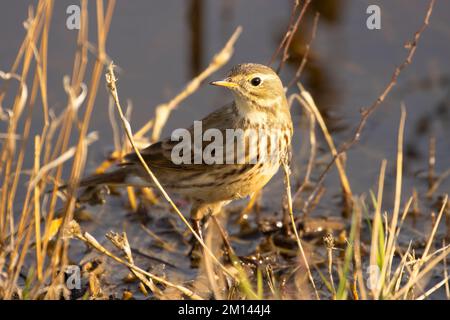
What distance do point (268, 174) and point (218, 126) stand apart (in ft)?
1.68

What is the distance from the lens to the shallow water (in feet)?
27.6

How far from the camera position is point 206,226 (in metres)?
7.26

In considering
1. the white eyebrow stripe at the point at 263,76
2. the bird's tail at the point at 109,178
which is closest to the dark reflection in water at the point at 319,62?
the white eyebrow stripe at the point at 263,76

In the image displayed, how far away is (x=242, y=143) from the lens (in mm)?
6551

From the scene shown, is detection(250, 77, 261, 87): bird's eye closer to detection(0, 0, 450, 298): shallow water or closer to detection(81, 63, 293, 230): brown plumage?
detection(81, 63, 293, 230): brown plumage

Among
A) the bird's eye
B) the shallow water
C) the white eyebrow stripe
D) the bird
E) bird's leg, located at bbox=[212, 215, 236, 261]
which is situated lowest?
bird's leg, located at bbox=[212, 215, 236, 261]

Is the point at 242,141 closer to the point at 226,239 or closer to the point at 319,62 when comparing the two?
the point at 226,239

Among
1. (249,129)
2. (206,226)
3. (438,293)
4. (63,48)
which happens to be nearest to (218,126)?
(249,129)

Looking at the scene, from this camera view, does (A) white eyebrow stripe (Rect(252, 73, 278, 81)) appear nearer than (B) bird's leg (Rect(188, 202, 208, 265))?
Yes

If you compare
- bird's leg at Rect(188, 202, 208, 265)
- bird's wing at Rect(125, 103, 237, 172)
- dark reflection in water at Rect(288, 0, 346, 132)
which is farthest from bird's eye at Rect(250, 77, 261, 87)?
dark reflection in water at Rect(288, 0, 346, 132)

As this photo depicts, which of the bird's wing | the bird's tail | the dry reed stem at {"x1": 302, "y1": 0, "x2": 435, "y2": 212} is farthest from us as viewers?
the bird's tail

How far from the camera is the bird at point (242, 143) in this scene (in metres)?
→ 6.53

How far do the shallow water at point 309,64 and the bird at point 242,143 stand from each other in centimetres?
98
